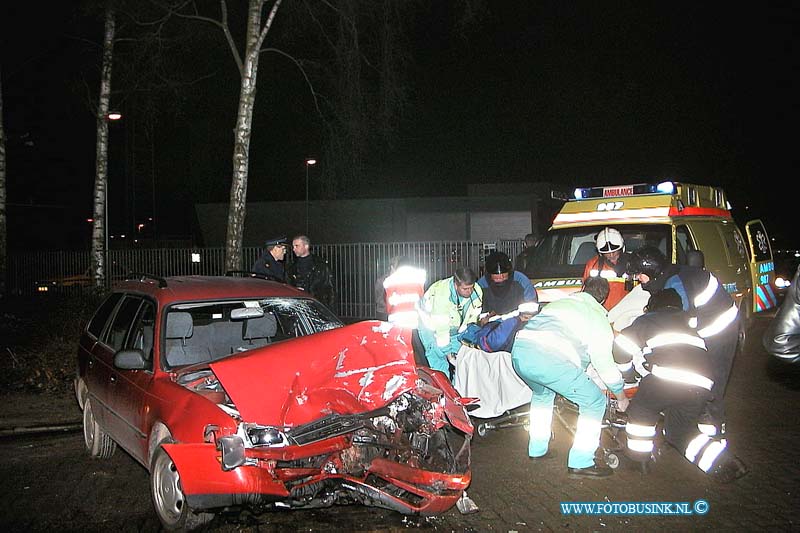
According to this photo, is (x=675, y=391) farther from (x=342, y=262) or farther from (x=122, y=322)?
(x=342, y=262)

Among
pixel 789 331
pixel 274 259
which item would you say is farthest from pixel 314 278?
pixel 789 331

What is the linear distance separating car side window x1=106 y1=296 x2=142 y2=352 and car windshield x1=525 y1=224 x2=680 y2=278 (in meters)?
4.91

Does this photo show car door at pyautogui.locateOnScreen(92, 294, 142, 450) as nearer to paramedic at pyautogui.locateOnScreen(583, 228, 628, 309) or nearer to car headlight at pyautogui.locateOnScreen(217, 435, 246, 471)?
car headlight at pyautogui.locateOnScreen(217, 435, 246, 471)

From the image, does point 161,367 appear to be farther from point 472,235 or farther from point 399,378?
point 472,235

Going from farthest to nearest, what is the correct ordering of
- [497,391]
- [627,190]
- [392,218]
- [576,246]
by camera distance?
[392,218] < [576,246] < [627,190] < [497,391]

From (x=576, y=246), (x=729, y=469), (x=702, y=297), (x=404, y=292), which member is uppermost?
(x=576, y=246)

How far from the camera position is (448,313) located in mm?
7250

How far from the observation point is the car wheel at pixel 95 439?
6355mm

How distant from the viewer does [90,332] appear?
677cm

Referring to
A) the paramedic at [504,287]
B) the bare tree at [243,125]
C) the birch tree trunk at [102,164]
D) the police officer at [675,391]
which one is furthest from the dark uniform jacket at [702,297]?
the birch tree trunk at [102,164]

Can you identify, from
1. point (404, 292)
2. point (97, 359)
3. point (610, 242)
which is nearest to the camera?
point (97, 359)

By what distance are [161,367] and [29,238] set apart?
157 feet

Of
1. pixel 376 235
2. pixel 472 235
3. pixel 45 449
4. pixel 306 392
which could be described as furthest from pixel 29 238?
pixel 306 392

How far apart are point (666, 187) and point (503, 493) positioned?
17.5 feet
